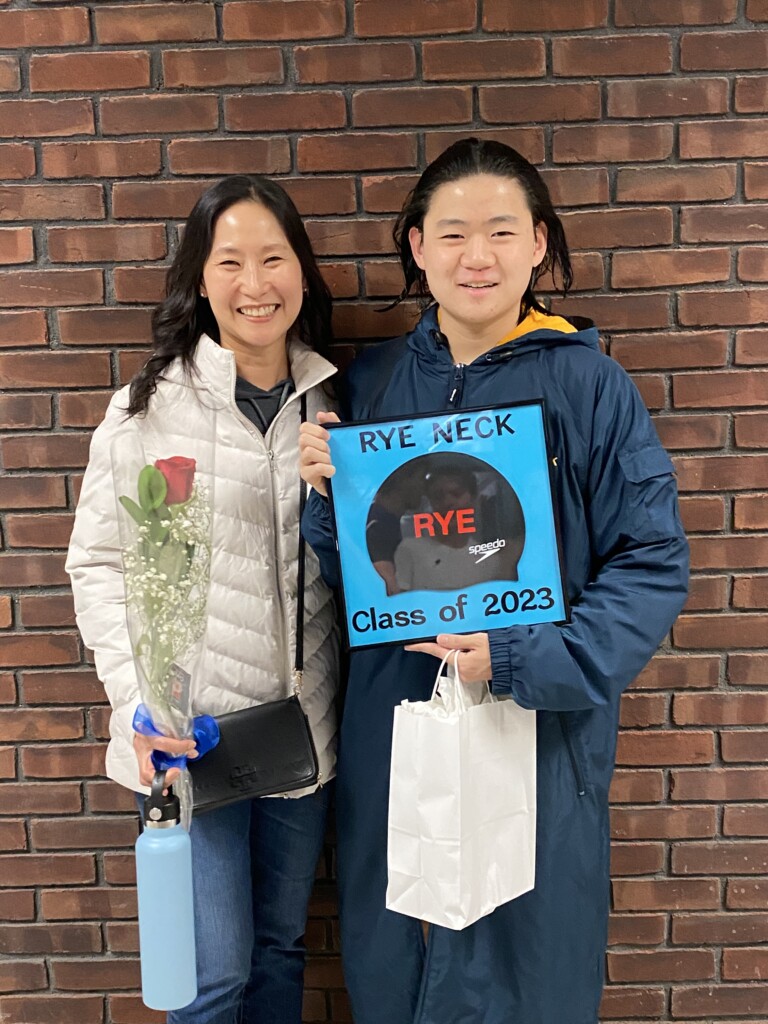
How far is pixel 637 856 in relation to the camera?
2129mm

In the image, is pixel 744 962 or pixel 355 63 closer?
pixel 355 63

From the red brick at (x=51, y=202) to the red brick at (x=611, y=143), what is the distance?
1.05 metres

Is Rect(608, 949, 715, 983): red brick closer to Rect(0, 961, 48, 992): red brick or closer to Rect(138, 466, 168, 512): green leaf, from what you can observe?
Rect(0, 961, 48, 992): red brick

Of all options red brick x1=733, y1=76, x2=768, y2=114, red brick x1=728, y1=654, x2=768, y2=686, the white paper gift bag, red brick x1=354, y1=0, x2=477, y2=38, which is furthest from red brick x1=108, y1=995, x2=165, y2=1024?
red brick x1=733, y1=76, x2=768, y2=114

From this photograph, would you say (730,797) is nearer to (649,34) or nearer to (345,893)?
(345,893)

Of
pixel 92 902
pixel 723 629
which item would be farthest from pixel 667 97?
pixel 92 902

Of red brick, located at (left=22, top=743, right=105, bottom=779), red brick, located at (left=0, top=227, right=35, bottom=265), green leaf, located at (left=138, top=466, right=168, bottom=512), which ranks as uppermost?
red brick, located at (left=0, top=227, right=35, bottom=265)

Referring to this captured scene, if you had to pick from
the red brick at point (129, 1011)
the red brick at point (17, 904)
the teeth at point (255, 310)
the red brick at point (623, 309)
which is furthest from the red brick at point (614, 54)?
the red brick at point (129, 1011)

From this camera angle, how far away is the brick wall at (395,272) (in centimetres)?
189

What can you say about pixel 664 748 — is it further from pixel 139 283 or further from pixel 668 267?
pixel 139 283

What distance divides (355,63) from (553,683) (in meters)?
1.39

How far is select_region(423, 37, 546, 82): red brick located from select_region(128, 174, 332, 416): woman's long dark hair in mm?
487

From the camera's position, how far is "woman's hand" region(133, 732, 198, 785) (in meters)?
1.45

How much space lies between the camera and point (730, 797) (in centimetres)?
211
